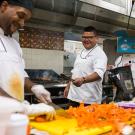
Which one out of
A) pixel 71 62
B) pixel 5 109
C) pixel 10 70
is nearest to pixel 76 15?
pixel 71 62

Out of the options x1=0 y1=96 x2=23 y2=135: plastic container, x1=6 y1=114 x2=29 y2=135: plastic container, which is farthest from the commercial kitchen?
x1=0 y1=96 x2=23 y2=135: plastic container

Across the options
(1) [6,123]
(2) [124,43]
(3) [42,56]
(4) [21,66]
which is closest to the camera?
(1) [6,123]

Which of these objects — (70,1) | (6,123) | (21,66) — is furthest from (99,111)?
(70,1)

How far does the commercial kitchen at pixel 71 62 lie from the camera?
4.67ft

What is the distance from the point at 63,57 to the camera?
15.2 feet

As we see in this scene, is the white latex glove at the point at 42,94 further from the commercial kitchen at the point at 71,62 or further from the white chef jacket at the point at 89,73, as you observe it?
the white chef jacket at the point at 89,73

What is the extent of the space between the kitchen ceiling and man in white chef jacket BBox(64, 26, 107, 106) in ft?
1.83

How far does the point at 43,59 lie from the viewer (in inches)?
171

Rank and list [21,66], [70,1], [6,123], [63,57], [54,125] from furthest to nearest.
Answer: [63,57] < [70,1] < [21,66] < [54,125] < [6,123]

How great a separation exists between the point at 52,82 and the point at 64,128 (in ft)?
7.94

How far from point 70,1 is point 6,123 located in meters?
2.90

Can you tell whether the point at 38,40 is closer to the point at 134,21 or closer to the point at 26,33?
the point at 26,33

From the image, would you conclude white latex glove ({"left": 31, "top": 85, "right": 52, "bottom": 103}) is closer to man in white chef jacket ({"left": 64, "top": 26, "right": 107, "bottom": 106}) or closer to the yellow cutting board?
the yellow cutting board

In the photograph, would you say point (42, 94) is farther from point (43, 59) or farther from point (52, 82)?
point (43, 59)
